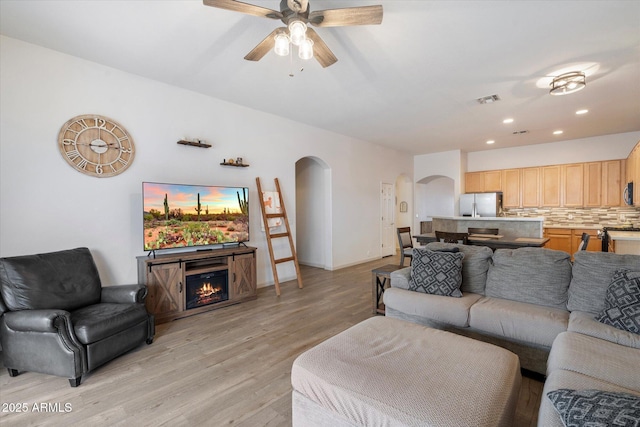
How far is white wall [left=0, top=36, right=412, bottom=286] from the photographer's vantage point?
2717 millimetres

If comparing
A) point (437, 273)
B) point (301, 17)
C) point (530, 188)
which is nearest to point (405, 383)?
point (437, 273)

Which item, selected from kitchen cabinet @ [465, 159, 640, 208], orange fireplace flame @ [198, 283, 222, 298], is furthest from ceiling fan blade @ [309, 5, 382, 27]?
kitchen cabinet @ [465, 159, 640, 208]

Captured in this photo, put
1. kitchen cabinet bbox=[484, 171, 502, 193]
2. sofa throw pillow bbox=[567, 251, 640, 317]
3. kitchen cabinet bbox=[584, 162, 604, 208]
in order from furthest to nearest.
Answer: kitchen cabinet bbox=[484, 171, 502, 193], kitchen cabinet bbox=[584, 162, 604, 208], sofa throw pillow bbox=[567, 251, 640, 317]

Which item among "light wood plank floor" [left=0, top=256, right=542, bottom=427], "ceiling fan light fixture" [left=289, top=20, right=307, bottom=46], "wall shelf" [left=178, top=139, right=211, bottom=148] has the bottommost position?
"light wood plank floor" [left=0, top=256, right=542, bottom=427]

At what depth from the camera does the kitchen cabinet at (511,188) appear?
7117 mm

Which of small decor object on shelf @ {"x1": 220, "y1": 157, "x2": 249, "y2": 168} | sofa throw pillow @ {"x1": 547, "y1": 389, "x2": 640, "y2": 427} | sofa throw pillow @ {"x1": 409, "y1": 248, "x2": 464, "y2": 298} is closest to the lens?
sofa throw pillow @ {"x1": 547, "y1": 389, "x2": 640, "y2": 427}

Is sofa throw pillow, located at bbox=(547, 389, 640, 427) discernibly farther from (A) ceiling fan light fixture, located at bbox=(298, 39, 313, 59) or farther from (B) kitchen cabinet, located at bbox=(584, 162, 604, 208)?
(B) kitchen cabinet, located at bbox=(584, 162, 604, 208)

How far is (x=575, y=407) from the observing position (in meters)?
1.02

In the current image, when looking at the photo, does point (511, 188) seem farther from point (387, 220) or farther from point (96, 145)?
point (96, 145)

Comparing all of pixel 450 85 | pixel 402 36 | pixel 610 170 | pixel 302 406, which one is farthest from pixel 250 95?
pixel 610 170

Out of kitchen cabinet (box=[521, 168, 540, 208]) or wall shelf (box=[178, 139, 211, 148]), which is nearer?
wall shelf (box=[178, 139, 211, 148])

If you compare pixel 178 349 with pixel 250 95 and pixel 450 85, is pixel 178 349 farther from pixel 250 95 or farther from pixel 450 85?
pixel 450 85

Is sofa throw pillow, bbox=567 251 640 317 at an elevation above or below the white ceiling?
below

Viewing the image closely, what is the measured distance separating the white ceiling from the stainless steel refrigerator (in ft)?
8.52
